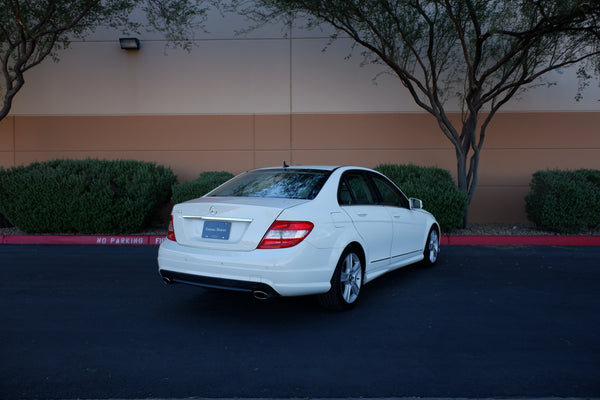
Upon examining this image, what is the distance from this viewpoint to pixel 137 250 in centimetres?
880

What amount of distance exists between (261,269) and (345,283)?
3.63ft

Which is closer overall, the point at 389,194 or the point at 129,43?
the point at 389,194

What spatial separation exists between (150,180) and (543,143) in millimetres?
9815

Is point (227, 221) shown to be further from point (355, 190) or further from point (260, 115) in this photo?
point (260, 115)

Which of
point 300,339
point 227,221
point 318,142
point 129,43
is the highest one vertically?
point 129,43

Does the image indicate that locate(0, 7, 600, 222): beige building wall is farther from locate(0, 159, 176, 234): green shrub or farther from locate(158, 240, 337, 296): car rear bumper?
locate(158, 240, 337, 296): car rear bumper

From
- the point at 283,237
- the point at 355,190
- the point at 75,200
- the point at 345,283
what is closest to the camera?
the point at 283,237

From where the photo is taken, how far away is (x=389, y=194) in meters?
6.30

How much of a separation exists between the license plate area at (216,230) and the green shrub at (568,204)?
816 centimetres

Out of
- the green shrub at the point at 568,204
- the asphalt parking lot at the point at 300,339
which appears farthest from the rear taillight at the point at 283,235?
the green shrub at the point at 568,204

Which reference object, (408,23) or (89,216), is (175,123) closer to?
(89,216)

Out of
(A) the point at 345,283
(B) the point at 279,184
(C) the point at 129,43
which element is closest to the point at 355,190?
Result: (B) the point at 279,184

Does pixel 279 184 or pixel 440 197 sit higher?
pixel 279 184

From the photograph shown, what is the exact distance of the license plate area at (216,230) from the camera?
Result: 14.3 ft
